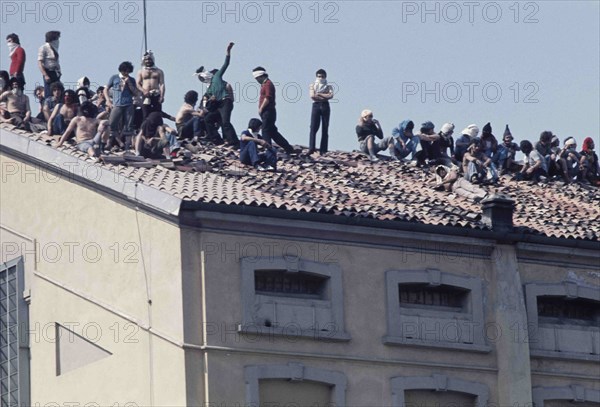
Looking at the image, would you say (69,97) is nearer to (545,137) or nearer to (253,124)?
(253,124)

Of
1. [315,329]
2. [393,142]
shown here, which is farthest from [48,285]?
[393,142]

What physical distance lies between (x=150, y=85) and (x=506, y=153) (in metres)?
11.6

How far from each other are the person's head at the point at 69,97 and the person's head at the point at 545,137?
50.1ft

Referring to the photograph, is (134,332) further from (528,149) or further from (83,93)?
(528,149)

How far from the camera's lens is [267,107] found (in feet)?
189

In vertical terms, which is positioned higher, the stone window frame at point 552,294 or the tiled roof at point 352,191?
the tiled roof at point 352,191

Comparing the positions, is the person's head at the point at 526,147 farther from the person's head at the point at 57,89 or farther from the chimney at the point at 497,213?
the person's head at the point at 57,89

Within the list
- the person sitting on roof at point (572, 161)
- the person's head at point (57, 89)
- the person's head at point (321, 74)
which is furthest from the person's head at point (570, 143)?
the person's head at point (57, 89)

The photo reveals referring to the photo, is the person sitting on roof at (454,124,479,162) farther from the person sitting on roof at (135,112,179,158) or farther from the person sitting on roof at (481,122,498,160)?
the person sitting on roof at (135,112,179,158)

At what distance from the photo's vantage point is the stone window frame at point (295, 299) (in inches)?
1890

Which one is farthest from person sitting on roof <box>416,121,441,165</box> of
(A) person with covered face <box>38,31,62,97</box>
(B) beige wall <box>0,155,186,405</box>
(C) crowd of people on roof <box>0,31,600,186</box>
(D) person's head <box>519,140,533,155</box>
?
(B) beige wall <box>0,155,186,405</box>

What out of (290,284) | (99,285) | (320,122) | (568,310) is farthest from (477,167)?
(99,285)

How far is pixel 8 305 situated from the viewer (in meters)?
52.2

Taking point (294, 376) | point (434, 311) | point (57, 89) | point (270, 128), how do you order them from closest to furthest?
point (294, 376) < point (434, 311) < point (57, 89) < point (270, 128)
